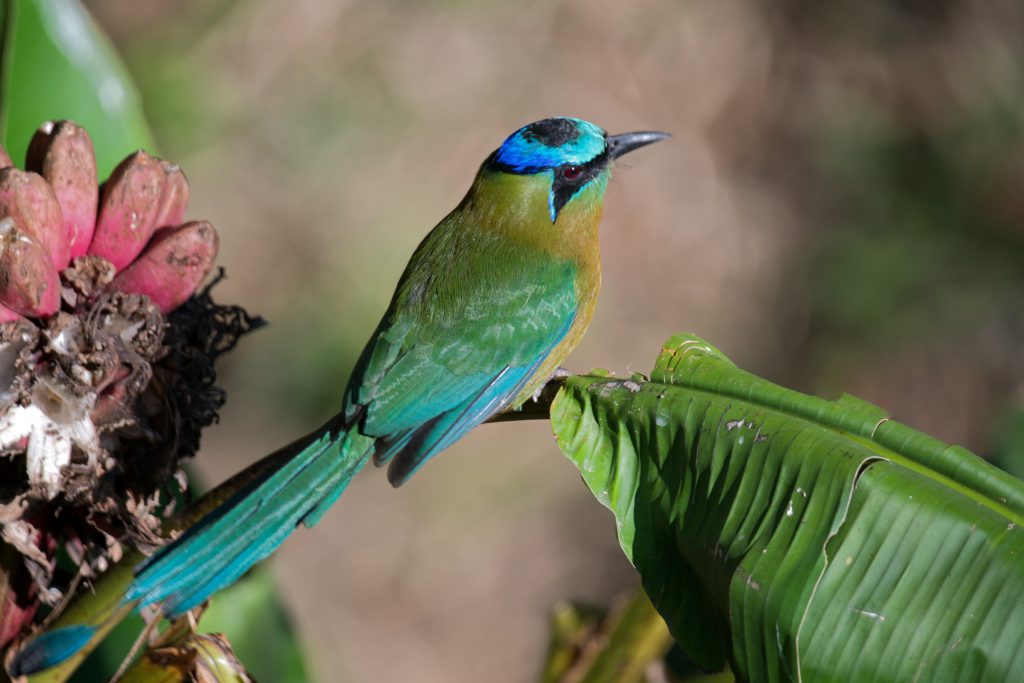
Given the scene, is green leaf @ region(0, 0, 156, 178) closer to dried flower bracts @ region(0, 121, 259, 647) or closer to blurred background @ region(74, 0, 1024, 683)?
dried flower bracts @ region(0, 121, 259, 647)

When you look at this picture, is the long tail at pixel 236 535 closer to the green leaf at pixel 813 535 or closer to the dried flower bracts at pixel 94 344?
the dried flower bracts at pixel 94 344

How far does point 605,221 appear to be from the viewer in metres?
5.66

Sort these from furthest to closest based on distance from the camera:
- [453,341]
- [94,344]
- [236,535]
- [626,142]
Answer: [626,142] < [453,341] < [236,535] < [94,344]

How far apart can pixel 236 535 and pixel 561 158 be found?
3.72 ft

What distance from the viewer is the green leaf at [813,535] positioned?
1433 millimetres

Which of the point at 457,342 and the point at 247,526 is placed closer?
the point at 247,526

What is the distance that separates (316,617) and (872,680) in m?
3.68

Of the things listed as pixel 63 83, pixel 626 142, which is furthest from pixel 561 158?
pixel 63 83

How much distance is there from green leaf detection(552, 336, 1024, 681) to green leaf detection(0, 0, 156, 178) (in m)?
1.30

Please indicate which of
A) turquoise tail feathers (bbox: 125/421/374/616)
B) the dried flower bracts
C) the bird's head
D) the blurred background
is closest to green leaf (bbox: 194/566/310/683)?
turquoise tail feathers (bbox: 125/421/374/616)

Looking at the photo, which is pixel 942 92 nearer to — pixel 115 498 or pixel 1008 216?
pixel 1008 216

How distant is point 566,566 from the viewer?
5.12 meters

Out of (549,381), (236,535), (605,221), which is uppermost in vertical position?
(605,221)

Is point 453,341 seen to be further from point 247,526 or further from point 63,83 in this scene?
point 63,83
